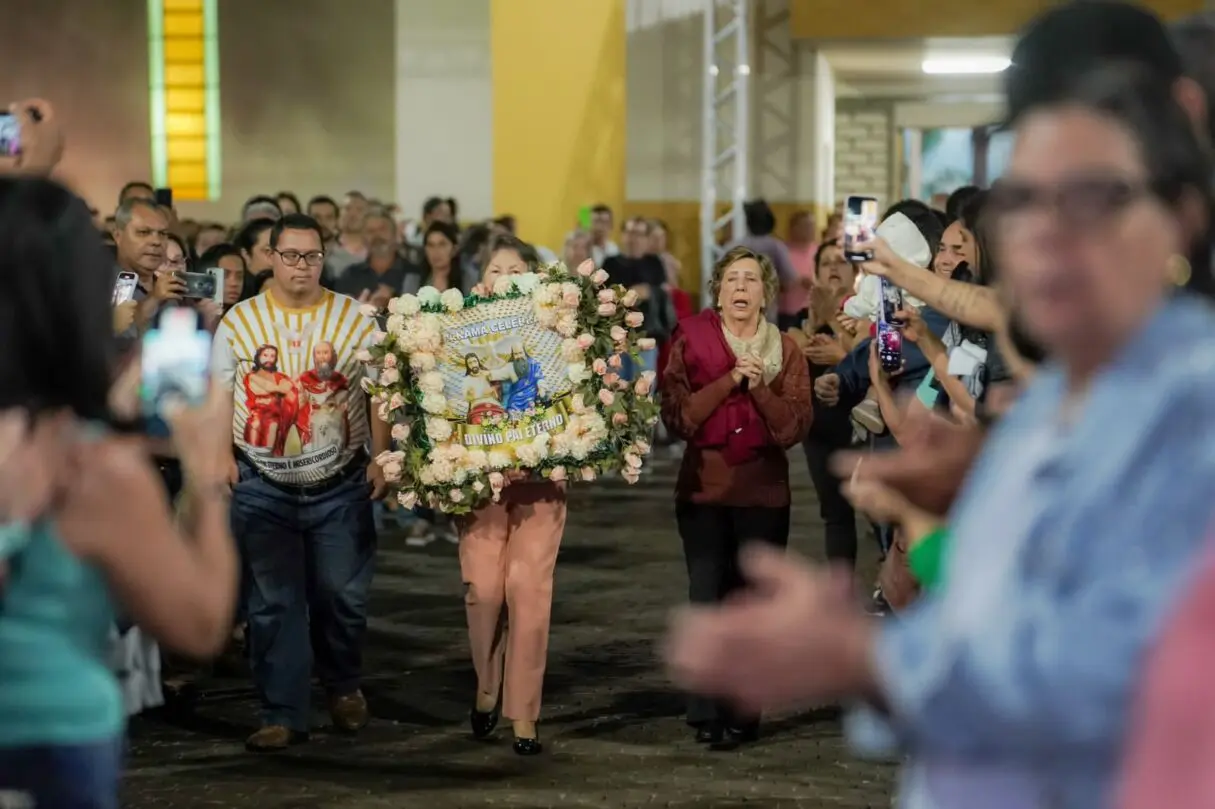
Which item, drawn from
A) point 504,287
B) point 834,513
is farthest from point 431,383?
point 834,513

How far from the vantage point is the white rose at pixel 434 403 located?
656 cm

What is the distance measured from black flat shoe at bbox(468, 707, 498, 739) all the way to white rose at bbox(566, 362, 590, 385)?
132 centimetres

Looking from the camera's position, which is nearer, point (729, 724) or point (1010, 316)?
point (1010, 316)

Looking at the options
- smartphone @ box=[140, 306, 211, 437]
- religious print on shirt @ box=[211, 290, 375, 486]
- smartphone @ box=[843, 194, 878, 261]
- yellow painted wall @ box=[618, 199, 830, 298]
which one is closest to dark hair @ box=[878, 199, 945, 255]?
smartphone @ box=[843, 194, 878, 261]

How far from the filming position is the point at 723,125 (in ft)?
61.3

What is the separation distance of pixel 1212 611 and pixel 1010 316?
2.69 ft

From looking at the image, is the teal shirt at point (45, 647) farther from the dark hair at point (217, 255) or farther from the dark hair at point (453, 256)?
the dark hair at point (453, 256)

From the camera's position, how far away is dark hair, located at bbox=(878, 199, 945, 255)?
7.45 m

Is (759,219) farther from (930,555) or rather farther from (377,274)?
(930,555)

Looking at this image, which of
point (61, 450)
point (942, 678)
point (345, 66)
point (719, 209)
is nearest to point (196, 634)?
point (61, 450)

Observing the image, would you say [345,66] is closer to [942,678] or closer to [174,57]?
[174,57]

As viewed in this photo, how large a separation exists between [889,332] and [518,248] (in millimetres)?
1523

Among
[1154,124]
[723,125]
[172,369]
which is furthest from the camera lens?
[723,125]

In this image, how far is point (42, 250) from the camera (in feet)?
7.93
